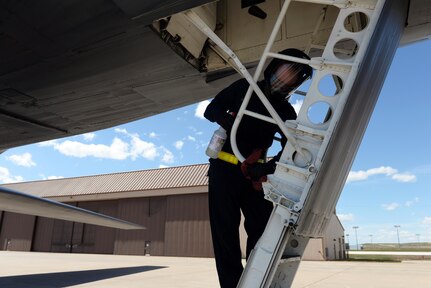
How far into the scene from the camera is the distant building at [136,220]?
62.8 feet

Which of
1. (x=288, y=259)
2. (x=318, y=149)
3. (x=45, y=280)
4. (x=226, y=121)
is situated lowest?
(x=45, y=280)

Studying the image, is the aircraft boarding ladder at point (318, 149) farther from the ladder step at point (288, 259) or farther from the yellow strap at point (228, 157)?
the yellow strap at point (228, 157)

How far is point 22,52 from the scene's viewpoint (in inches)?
115

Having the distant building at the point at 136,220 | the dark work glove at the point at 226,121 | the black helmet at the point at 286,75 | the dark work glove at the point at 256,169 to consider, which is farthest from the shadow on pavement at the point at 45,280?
the distant building at the point at 136,220

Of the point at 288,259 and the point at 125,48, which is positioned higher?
the point at 125,48

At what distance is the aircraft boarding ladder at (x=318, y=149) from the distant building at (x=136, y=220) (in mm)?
16514

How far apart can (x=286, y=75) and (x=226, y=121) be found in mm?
479

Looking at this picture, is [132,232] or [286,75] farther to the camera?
[132,232]

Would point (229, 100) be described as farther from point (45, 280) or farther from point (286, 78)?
point (45, 280)

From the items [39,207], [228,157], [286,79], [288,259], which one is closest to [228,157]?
[228,157]

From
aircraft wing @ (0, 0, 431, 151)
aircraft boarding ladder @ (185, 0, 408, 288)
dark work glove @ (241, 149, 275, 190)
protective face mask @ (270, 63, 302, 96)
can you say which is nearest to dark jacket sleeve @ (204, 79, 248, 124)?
protective face mask @ (270, 63, 302, 96)

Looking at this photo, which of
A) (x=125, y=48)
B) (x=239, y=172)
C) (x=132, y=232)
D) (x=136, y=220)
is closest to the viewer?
(x=239, y=172)

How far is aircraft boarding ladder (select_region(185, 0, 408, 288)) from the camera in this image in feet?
5.74

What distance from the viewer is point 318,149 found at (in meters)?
1.81
